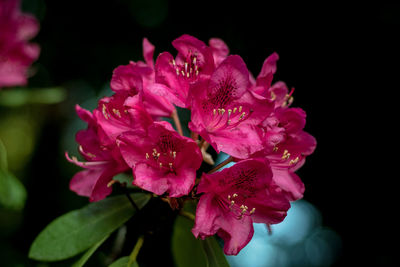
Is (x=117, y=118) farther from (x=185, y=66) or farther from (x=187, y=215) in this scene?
(x=187, y=215)

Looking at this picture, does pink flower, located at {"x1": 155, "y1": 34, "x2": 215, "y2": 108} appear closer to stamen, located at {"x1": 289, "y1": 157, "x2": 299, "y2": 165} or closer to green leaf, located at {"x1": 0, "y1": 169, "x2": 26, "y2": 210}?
stamen, located at {"x1": 289, "y1": 157, "x2": 299, "y2": 165}

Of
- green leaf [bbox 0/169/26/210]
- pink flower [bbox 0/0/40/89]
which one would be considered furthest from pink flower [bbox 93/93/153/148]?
pink flower [bbox 0/0/40/89]

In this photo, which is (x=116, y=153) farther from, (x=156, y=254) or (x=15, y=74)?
(x=15, y=74)

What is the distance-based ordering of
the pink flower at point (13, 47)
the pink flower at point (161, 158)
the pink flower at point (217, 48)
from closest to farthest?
the pink flower at point (161, 158)
the pink flower at point (217, 48)
the pink flower at point (13, 47)

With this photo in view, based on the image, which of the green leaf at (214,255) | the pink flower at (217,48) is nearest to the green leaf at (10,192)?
the green leaf at (214,255)

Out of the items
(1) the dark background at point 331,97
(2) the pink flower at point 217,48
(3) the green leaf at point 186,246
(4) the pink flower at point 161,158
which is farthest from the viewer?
(1) the dark background at point 331,97

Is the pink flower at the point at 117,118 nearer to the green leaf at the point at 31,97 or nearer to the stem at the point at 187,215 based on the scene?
the stem at the point at 187,215

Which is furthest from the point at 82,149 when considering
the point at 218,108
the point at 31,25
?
the point at 31,25
